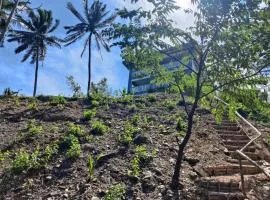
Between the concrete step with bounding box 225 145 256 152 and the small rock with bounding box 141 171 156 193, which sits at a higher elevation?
the concrete step with bounding box 225 145 256 152

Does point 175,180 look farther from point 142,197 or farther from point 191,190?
point 142,197

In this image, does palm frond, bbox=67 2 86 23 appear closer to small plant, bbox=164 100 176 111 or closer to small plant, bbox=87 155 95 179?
small plant, bbox=164 100 176 111

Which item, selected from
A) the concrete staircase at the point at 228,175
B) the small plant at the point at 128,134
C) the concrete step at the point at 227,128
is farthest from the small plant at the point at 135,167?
the concrete step at the point at 227,128

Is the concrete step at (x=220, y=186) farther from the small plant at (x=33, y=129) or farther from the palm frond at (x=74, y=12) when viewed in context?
the palm frond at (x=74, y=12)

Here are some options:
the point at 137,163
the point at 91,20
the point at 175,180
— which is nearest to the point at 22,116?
the point at 137,163

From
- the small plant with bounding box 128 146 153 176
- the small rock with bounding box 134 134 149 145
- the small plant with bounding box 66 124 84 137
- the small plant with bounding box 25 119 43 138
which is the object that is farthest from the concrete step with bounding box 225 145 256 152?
the small plant with bounding box 25 119 43 138

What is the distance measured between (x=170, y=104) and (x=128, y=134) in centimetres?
385

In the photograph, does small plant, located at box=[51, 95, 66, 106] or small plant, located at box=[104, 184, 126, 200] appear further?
small plant, located at box=[51, 95, 66, 106]

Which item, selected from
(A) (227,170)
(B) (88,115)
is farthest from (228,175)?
(B) (88,115)

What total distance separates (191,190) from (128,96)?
696 centimetres

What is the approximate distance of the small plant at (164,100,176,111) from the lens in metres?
11.9

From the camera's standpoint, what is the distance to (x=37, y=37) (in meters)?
31.6

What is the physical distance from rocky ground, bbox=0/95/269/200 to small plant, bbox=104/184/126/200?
0.6 inches

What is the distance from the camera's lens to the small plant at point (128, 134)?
801 centimetres
